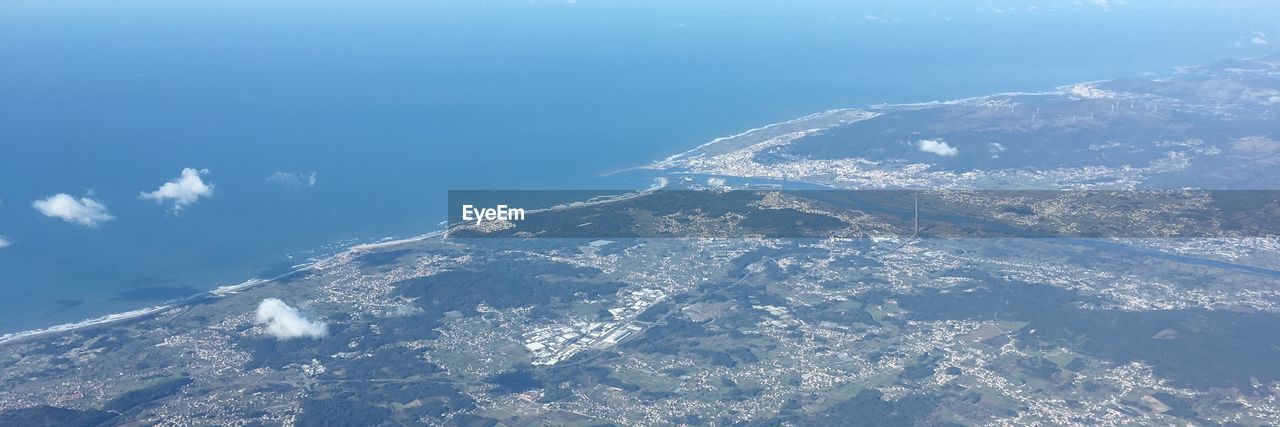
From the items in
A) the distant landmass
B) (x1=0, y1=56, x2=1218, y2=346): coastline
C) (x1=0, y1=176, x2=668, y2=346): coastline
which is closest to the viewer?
the distant landmass

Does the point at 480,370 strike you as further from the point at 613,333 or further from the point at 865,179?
the point at 865,179

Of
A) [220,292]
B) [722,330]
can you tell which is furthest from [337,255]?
[722,330]

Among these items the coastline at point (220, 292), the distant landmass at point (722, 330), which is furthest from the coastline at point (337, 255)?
the distant landmass at point (722, 330)

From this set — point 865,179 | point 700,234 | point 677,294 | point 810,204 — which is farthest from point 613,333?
point 865,179

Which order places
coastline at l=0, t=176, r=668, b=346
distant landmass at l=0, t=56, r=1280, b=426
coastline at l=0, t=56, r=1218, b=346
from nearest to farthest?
1. distant landmass at l=0, t=56, r=1280, b=426
2. coastline at l=0, t=176, r=668, b=346
3. coastline at l=0, t=56, r=1218, b=346

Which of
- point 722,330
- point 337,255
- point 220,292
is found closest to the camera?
point 722,330

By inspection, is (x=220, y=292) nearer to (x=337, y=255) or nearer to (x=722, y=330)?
(x=337, y=255)

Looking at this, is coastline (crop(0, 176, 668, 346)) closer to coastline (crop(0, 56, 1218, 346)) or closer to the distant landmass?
coastline (crop(0, 56, 1218, 346))

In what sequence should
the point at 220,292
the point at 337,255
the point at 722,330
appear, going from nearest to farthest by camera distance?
the point at 722,330 → the point at 220,292 → the point at 337,255

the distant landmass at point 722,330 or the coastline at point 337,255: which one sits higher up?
the coastline at point 337,255

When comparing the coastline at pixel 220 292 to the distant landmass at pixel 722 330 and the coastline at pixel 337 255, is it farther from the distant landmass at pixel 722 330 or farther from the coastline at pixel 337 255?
the distant landmass at pixel 722 330

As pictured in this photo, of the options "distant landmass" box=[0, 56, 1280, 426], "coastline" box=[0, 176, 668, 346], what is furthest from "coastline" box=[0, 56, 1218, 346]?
"distant landmass" box=[0, 56, 1280, 426]
